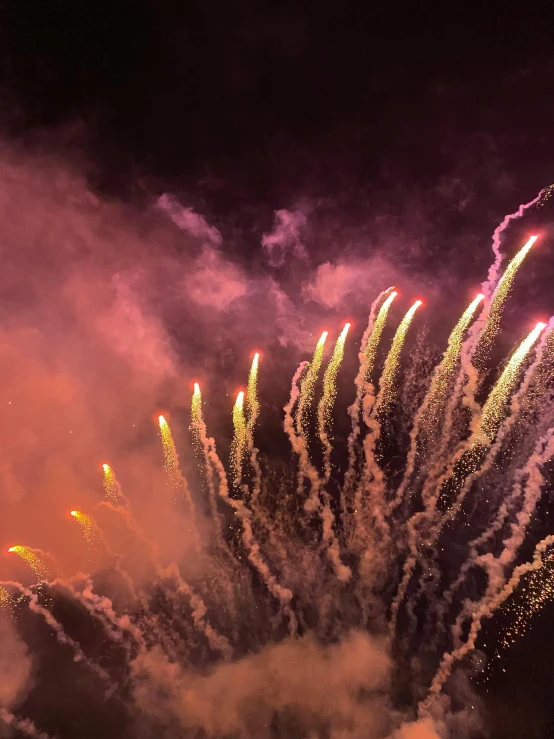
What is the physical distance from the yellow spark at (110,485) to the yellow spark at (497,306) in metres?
14.5

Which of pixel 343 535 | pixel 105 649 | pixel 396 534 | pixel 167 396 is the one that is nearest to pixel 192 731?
pixel 105 649

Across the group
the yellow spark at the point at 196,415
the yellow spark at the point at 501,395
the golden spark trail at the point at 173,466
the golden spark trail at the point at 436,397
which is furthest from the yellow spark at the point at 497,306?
the golden spark trail at the point at 173,466

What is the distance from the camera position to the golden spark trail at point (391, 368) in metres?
18.7

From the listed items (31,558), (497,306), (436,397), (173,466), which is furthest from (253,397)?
(31,558)

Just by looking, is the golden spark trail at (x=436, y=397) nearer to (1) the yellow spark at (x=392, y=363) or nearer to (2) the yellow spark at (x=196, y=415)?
(1) the yellow spark at (x=392, y=363)

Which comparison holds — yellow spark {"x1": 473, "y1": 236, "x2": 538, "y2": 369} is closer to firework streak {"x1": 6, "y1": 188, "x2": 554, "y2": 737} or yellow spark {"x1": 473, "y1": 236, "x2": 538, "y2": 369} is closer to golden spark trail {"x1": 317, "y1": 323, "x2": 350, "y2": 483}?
firework streak {"x1": 6, "y1": 188, "x2": 554, "y2": 737}

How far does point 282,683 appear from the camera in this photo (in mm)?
16594

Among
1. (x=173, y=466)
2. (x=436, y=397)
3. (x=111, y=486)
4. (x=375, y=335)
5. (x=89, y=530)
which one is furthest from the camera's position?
(x=173, y=466)

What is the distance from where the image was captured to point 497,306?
1759 cm

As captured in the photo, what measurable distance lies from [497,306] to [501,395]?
3200mm

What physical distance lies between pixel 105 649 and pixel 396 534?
11611 mm

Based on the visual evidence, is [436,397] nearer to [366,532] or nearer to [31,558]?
[366,532]

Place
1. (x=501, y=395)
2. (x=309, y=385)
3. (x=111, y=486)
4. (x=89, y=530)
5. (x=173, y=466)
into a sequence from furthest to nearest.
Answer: (x=173, y=466)
(x=309, y=385)
(x=111, y=486)
(x=89, y=530)
(x=501, y=395)

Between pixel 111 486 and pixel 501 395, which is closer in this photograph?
pixel 501 395
